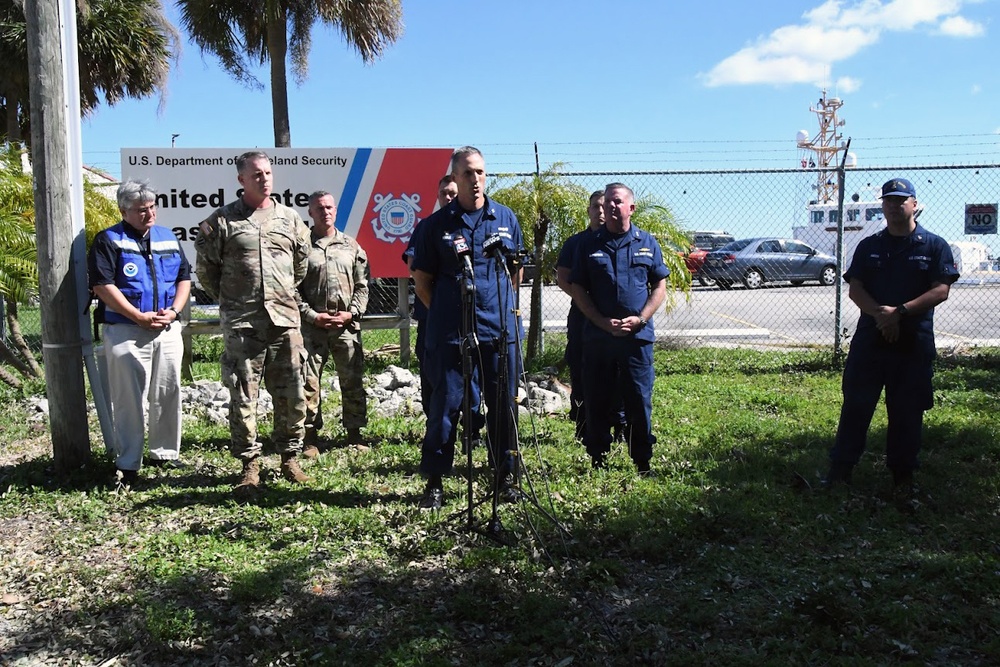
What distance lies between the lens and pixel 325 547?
4.66 m

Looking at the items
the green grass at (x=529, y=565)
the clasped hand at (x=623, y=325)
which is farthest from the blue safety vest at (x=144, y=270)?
the clasped hand at (x=623, y=325)

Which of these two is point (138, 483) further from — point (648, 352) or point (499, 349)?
point (648, 352)

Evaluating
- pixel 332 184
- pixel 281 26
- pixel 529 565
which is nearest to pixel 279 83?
pixel 281 26

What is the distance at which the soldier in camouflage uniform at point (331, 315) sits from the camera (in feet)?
22.1

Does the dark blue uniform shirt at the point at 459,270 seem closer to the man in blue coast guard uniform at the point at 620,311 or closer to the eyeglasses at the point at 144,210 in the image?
the man in blue coast guard uniform at the point at 620,311

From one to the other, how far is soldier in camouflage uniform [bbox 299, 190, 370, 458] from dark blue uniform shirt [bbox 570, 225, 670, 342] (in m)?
2.06

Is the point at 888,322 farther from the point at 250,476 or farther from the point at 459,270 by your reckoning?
the point at 250,476

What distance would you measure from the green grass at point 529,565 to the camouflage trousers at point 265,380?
327mm

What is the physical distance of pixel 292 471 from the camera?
588 centimetres

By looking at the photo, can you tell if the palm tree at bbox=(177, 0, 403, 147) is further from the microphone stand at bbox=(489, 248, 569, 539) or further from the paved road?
the microphone stand at bbox=(489, 248, 569, 539)

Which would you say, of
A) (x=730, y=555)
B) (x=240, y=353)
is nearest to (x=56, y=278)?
(x=240, y=353)

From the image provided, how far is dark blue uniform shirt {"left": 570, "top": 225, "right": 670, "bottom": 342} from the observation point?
224 inches

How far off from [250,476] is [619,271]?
2.73m

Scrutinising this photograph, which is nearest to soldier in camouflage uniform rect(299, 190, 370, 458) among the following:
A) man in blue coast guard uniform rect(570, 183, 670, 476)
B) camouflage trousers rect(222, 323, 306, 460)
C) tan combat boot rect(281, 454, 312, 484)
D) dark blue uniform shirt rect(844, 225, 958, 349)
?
tan combat boot rect(281, 454, 312, 484)
